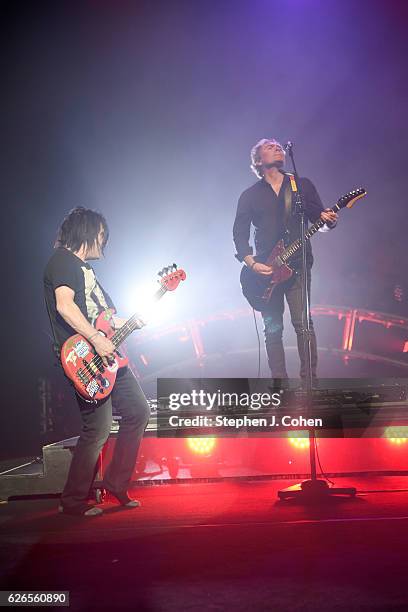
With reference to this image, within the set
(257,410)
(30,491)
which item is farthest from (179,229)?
(30,491)

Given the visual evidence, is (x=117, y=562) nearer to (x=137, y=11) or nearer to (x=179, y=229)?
(x=179, y=229)

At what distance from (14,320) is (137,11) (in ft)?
11.6

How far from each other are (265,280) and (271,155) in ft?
3.74

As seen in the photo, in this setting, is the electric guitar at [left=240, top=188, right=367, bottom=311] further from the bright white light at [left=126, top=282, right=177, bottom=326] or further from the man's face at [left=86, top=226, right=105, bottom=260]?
the man's face at [left=86, top=226, right=105, bottom=260]

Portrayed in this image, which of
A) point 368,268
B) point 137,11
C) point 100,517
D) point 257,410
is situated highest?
point 137,11

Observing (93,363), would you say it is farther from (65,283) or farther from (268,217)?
(268,217)

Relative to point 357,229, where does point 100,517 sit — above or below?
below

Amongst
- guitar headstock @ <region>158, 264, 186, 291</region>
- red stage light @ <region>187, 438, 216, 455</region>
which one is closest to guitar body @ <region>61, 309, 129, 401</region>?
guitar headstock @ <region>158, 264, 186, 291</region>

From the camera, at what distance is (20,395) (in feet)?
21.5

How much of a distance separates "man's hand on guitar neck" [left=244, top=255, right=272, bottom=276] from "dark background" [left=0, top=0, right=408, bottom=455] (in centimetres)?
137

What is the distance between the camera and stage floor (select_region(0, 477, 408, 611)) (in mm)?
1697

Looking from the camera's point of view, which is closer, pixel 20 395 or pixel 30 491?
pixel 30 491

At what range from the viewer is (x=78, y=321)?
3.16 meters

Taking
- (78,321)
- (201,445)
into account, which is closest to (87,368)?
(78,321)
